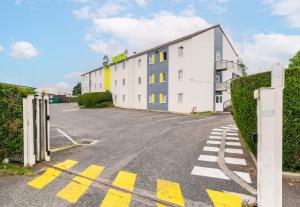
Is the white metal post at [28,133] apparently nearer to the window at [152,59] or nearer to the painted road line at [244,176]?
the painted road line at [244,176]

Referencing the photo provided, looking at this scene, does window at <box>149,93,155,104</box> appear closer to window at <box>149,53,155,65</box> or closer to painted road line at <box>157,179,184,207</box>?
window at <box>149,53,155,65</box>

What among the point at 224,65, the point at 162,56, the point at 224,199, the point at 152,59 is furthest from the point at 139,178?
the point at 152,59

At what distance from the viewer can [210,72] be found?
32.4m

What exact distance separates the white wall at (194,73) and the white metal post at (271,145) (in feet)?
84.3

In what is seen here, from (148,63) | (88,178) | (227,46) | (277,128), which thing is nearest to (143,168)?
(88,178)

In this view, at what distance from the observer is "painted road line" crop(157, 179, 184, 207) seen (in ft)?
15.9

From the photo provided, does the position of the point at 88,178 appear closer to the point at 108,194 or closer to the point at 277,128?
the point at 108,194

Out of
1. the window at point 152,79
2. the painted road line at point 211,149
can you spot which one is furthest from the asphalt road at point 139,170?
the window at point 152,79

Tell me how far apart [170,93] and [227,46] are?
42.1ft

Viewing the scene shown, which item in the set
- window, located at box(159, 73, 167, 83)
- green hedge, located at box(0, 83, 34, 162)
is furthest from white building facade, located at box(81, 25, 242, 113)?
green hedge, located at box(0, 83, 34, 162)

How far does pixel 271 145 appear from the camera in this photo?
4.16 metres

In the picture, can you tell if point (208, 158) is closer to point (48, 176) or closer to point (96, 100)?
point (48, 176)

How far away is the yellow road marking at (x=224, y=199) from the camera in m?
4.68

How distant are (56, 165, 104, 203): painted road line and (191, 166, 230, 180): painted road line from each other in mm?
2737
